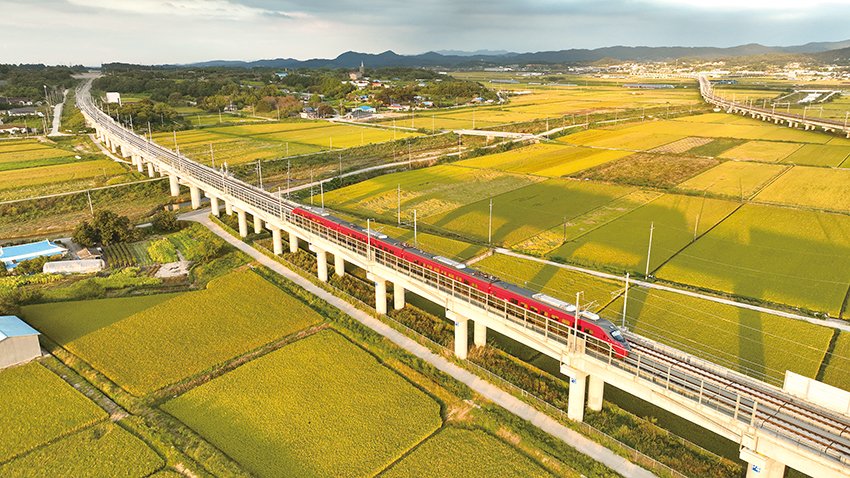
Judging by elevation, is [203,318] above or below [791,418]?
below

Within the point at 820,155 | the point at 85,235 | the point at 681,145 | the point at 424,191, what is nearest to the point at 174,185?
the point at 85,235

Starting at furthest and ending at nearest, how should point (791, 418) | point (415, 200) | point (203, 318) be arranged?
point (415, 200) → point (203, 318) → point (791, 418)

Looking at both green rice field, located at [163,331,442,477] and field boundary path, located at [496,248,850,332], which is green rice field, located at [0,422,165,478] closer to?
green rice field, located at [163,331,442,477]

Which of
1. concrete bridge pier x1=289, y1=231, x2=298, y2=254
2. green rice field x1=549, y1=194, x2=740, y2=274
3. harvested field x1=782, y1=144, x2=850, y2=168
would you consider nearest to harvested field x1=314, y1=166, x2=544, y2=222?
concrete bridge pier x1=289, y1=231, x2=298, y2=254

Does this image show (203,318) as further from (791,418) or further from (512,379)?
(791,418)

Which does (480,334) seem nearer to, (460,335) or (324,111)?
(460,335)

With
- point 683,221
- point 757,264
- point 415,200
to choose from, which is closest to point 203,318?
point 415,200
